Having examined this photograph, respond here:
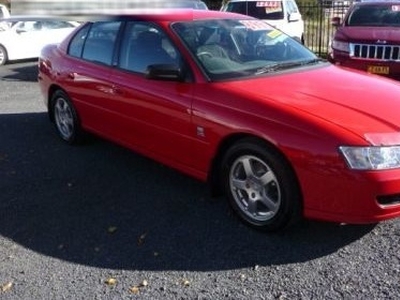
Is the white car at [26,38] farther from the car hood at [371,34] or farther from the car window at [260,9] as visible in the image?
the car hood at [371,34]

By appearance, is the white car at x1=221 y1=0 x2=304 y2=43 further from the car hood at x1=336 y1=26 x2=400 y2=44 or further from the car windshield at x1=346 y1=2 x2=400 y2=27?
the car hood at x1=336 y1=26 x2=400 y2=44

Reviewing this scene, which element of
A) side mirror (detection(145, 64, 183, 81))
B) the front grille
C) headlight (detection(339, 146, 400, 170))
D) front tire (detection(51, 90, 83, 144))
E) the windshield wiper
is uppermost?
side mirror (detection(145, 64, 183, 81))

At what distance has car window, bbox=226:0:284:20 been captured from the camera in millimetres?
12711

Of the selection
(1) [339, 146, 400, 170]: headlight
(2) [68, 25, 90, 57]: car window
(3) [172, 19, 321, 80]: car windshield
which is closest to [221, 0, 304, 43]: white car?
(2) [68, 25, 90, 57]: car window

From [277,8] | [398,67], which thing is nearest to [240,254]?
[398,67]

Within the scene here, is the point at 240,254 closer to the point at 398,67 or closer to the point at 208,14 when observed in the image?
the point at 208,14

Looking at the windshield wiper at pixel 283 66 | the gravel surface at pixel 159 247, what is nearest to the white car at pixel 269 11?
the windshield wiper at pixel 283 66

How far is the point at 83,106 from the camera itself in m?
5.45

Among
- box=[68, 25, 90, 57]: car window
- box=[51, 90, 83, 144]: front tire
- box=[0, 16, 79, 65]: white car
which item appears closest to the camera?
box=[68, 25, 90, 57]: car window

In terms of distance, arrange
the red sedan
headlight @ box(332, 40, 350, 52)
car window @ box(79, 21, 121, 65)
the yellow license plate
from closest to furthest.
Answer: the red sedan
car window @ box(79, 21, 121, 65)
the yellow license plate
headlight @ box(332, 40, 350, 52)

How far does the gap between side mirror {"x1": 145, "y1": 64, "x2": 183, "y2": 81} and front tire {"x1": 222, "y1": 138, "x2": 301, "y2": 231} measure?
76 cm

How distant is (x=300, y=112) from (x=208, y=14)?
6.44 ft

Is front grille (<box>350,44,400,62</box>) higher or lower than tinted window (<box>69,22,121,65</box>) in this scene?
lower

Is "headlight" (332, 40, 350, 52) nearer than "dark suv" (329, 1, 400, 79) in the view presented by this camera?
No
